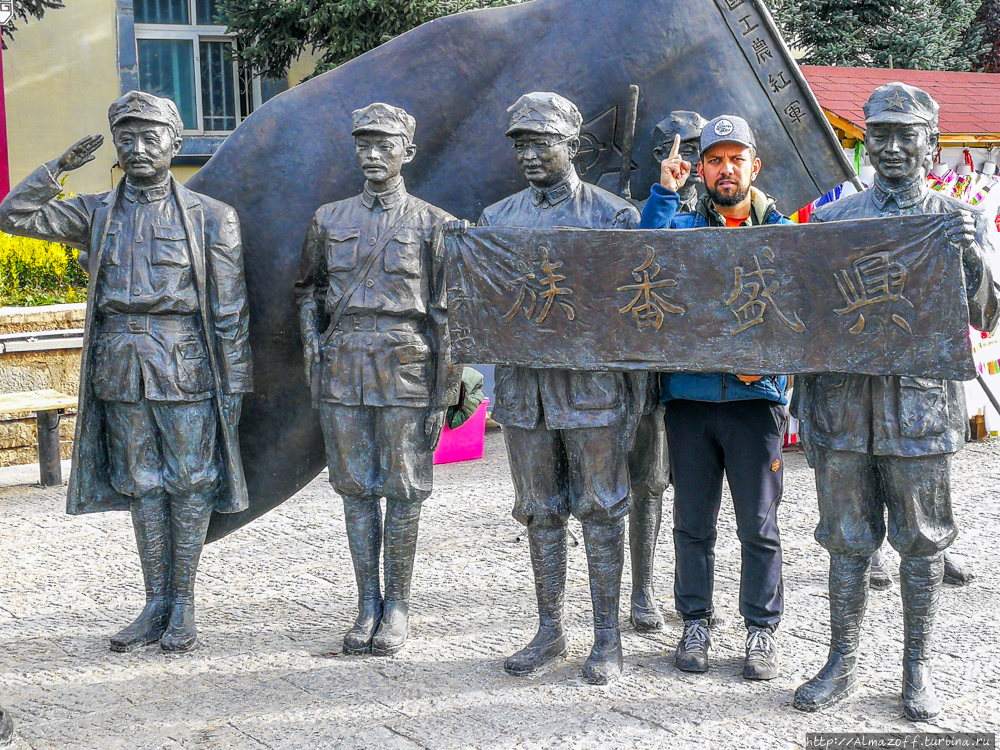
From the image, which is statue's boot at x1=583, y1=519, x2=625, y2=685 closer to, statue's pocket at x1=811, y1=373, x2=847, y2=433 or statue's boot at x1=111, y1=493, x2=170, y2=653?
statue's pocket at x1=811, y1=373, x2=847, y2=433

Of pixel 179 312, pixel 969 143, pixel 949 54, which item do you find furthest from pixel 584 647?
pixel 949 54

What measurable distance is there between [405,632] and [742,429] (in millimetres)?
1613

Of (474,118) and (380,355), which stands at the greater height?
(474,118)

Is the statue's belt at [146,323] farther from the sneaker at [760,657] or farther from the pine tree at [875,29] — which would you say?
the pine tree at [875,29]

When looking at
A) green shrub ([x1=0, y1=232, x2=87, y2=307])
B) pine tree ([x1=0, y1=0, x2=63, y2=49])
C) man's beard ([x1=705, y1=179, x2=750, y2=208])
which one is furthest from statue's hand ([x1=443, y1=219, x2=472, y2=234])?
pine tree ([x1=0, y1=0, x2=63, y2=49])

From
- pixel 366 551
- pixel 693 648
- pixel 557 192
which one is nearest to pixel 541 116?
pixel 557 192

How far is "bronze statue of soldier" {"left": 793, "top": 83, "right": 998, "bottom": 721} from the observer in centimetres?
381

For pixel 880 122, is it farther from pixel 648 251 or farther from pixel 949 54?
pixel 949 54

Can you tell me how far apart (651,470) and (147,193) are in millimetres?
2356

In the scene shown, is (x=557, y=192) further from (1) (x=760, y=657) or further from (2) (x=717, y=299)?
(1) (x=760, y=657)

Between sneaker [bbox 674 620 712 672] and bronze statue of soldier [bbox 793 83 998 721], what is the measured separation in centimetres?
47

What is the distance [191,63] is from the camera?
47.7ft

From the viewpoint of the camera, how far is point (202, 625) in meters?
5.12

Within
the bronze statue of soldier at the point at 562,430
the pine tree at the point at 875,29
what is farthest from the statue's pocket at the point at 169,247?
the pine tree at the point at 875,29
